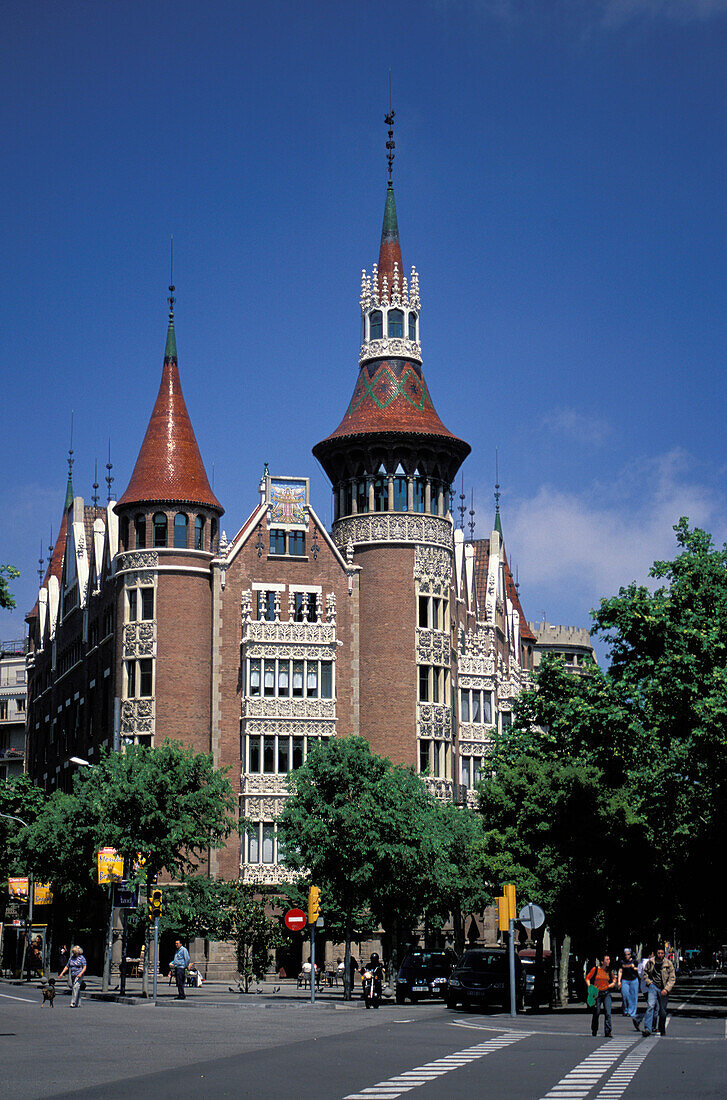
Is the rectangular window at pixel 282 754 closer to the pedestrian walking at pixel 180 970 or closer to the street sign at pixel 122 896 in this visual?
the street sign at pixel 122 896

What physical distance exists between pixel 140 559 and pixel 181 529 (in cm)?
237

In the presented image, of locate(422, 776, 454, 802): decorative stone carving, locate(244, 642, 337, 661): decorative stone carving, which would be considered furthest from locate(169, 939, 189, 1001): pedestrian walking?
locate(422, 776, 454, 802): decorative stone carving

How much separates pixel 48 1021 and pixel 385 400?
148 feet

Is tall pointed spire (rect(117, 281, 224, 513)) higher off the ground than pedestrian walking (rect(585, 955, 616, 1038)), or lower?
higher

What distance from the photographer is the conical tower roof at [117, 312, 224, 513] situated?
72.9 metres

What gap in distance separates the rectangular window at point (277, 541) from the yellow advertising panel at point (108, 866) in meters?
28.0

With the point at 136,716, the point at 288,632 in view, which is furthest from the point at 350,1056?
the point at 288,632

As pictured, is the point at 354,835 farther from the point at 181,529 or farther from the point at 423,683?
the point at 181,529

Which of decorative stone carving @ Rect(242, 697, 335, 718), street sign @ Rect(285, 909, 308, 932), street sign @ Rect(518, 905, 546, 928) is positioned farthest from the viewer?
decorative stone carving @ Rect(242, 697, 335, 718)

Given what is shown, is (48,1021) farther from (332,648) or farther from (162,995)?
(332,648)

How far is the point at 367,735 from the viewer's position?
73.7 metres

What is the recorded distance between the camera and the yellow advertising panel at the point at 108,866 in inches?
1907

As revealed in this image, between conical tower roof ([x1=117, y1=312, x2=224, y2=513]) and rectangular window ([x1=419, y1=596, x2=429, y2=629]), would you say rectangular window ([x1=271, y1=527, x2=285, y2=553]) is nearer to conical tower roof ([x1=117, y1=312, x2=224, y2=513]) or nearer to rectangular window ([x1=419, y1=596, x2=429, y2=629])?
conical tower roof ([x1=117, y1=312, x2=224, y2=513])

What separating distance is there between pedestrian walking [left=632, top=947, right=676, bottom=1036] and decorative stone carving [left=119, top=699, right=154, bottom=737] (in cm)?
4305
